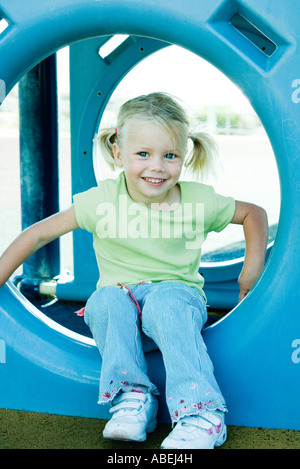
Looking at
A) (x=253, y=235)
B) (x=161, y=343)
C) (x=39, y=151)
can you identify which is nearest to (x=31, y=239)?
(x=161, y=343)

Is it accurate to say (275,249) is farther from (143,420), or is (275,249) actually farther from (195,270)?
(143,420)

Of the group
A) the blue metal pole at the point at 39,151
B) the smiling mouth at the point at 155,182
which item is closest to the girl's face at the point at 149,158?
the smiling mouth at the point at 155,182

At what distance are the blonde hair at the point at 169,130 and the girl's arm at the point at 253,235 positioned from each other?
0.15m

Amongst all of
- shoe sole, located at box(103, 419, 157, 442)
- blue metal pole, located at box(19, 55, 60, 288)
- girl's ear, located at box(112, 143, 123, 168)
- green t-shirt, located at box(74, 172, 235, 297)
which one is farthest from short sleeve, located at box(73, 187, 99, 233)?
blue metal pole, located at box(19, 55, 60, 288)

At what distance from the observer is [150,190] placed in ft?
4.58

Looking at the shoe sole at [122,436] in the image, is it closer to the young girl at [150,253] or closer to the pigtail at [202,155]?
the young girl at [150,253]

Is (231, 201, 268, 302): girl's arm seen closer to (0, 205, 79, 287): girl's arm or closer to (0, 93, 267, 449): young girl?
(0, 93, 267, 449): young girl

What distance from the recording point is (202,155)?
1.53 metres

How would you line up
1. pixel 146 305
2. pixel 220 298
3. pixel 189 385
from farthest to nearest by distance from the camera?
1. pixel 220 298
2. pixel 146 305
3. pixel 189 385

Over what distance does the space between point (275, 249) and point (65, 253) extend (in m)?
2.14

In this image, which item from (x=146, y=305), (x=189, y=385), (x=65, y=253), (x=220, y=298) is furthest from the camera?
(x=65, y=253)

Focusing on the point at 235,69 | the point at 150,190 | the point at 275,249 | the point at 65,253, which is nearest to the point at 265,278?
the point at 275,249

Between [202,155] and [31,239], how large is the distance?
46cm

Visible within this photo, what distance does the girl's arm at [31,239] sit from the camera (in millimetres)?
1349
